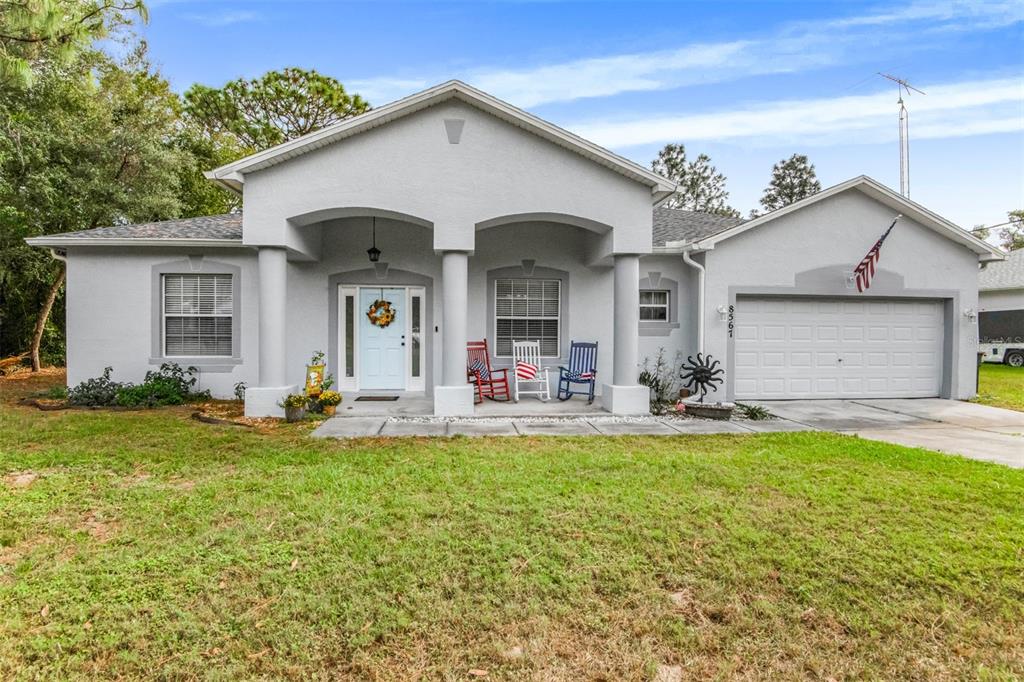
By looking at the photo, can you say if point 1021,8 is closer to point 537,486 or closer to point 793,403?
point 793,403

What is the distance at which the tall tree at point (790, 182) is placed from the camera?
102 feet

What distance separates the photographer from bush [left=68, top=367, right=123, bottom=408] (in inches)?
326

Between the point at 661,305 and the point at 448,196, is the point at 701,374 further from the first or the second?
the point at 448,196

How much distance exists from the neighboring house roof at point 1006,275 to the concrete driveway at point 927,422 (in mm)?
12055

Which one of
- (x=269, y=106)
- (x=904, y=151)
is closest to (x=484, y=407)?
(x=904, y=151)

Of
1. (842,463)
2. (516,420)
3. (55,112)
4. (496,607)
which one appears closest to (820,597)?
(496,607)

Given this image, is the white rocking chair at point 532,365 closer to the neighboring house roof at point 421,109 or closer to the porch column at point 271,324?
the neighboring house roof at point 421,109

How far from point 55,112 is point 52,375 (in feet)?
20.0

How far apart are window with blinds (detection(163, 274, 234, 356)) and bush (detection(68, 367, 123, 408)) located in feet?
3.21

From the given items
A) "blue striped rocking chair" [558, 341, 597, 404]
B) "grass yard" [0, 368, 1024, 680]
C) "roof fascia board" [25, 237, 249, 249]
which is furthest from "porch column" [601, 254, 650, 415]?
"roof fascia board" [25, 237, 249, 249]

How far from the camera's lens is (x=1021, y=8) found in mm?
7477

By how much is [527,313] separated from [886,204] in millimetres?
7095

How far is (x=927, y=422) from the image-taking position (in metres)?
7.54

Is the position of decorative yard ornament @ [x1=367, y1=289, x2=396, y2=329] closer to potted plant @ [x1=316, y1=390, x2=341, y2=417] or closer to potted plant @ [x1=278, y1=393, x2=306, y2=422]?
potted plant @ [x1=316, y1=390, x2=341, y2=417]
